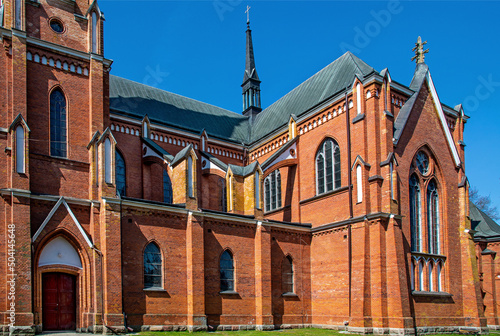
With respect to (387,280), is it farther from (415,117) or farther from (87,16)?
(87,16)

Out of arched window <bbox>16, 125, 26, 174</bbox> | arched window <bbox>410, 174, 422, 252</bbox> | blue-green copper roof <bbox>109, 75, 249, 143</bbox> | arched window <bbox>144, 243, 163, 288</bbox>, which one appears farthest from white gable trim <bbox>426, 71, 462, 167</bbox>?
arched window <bbox>16, 125, 26, 174</bbox>

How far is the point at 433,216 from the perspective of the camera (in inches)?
1057

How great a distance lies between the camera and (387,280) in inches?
898

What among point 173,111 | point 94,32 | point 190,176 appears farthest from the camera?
point 173,111

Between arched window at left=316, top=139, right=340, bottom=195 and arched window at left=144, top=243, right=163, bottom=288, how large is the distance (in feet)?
32.1

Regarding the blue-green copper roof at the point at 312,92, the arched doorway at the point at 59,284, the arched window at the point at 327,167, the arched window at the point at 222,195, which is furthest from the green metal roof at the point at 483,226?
the arched doorway at the point at 59,284

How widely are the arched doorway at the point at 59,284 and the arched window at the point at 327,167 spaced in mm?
13025

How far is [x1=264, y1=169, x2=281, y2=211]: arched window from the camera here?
3067 cm

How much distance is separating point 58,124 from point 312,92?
15.5 m

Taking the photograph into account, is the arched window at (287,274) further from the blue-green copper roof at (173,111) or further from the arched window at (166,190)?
the blue-green copper roof at (173,111)

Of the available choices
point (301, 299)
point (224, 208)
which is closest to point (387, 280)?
point (301, 299)

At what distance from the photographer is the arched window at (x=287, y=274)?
2584cm

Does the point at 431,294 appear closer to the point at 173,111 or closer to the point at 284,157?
the point at 284,157

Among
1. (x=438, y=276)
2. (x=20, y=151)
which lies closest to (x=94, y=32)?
(x=20, y=151)
